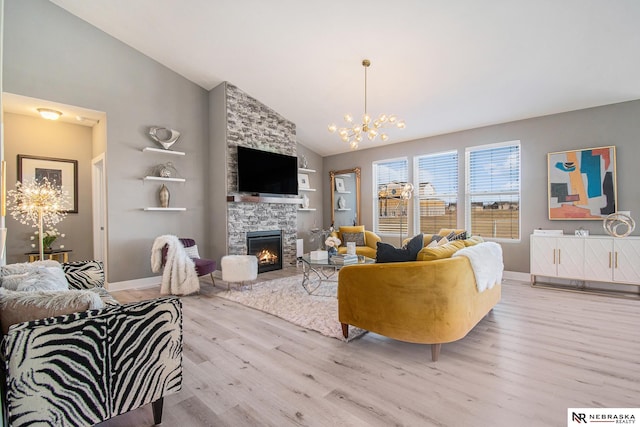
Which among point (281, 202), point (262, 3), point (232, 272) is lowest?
point (232, 272)

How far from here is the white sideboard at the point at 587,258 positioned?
395 centimetres

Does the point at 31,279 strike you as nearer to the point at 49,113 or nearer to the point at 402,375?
the point at 402,375

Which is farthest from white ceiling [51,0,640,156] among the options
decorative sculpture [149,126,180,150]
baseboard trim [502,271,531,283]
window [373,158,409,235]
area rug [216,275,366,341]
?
area rug [216,275,366,341]

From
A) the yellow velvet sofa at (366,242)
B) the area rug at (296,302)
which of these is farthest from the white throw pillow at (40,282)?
the yellow velvet sofa at (366,242)

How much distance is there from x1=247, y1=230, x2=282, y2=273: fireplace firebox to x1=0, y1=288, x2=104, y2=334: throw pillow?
4070 mm

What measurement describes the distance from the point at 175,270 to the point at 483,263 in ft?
12.7

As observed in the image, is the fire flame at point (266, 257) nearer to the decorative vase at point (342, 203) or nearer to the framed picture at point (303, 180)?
the framed picture at point (303, 180)

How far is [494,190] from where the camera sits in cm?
528

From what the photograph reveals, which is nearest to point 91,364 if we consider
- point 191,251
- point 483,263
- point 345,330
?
point 345,330

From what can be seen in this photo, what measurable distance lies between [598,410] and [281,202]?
516 centimetres

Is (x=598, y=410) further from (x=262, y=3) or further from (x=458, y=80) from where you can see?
(x=262, y=3)

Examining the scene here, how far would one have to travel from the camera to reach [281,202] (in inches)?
239

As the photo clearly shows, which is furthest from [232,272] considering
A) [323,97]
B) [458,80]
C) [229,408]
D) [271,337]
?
[458,80]

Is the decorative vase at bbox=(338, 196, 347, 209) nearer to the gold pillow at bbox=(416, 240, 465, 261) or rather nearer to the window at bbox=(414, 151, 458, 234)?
the window at bbox=(414, 151, 458, 234)
